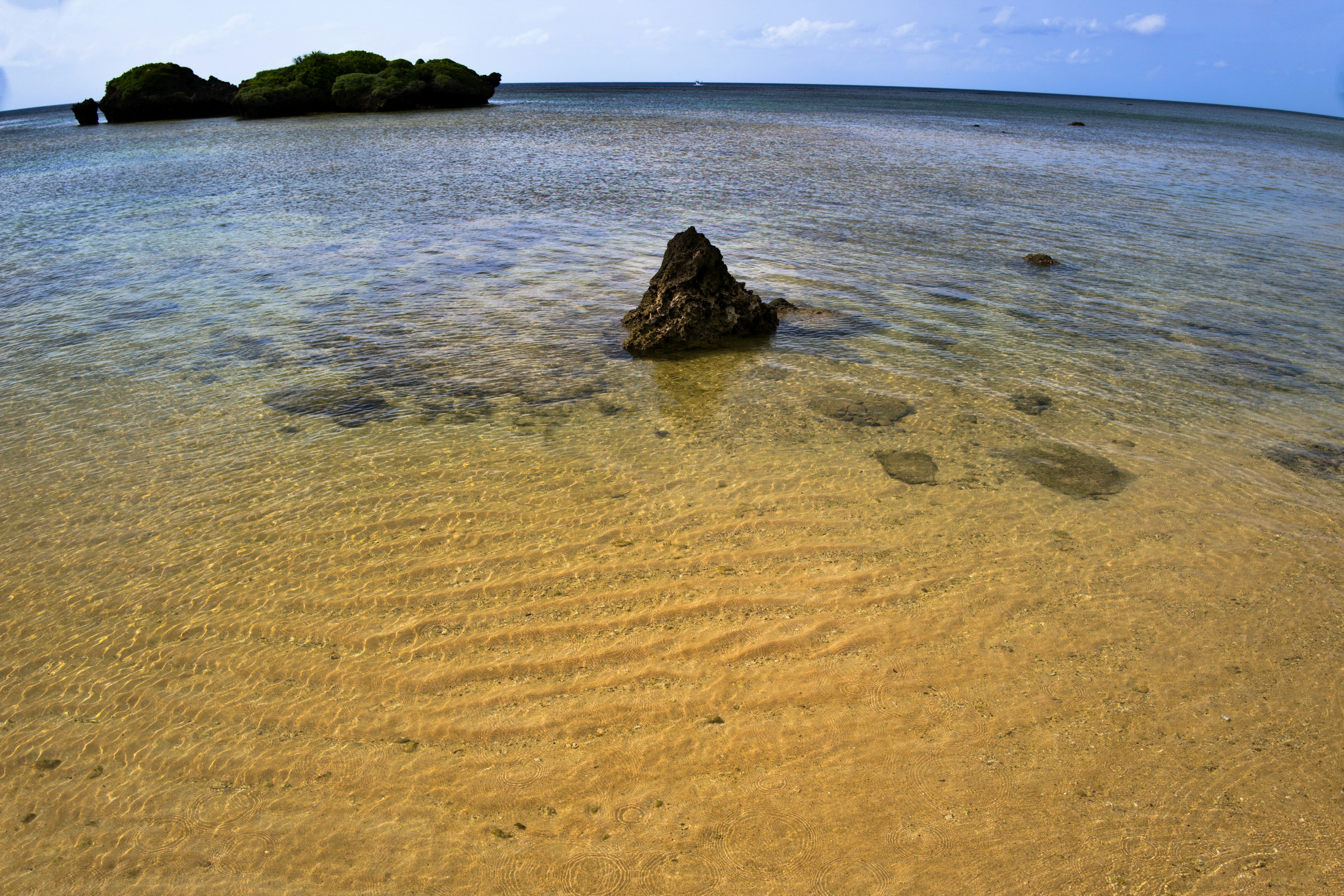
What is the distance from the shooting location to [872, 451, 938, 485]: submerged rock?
20.2ft

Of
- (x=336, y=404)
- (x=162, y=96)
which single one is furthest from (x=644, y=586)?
(x=162, y=96)

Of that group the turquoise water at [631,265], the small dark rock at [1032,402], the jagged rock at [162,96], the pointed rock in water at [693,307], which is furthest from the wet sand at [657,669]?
the jagged rock at [162,96]

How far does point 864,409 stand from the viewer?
747 cm

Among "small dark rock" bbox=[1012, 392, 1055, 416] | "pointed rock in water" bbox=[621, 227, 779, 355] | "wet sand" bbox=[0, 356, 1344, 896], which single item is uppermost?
Answer: "pointed rock in water" bbox=[621, 227, 779, 355]

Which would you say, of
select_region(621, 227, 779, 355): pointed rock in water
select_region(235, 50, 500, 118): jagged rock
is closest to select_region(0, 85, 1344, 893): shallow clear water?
select_region(621, 227, 779, 355): pointed rock in water

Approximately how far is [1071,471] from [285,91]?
6445cm

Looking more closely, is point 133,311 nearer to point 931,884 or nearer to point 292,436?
point 292,436

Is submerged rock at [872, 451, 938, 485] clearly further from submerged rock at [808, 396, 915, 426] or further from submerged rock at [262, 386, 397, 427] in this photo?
submerged rock at [262, 386, 397, 427]

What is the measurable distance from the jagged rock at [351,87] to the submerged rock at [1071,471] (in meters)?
62.6

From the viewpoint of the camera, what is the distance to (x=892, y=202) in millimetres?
19656

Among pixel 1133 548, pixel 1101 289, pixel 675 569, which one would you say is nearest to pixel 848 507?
pixel 675 569

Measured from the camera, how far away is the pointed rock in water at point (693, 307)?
911 centimetres

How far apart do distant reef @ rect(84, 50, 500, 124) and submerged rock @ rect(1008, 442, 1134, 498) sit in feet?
205

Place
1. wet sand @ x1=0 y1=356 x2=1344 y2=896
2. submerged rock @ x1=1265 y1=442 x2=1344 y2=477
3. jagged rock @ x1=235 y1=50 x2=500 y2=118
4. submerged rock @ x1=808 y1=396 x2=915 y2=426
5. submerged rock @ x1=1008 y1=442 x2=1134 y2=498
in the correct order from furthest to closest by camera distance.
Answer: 1. jagged rock @ x1=235 y1=50 x2=500 y2=118
2. submerged rock @ x1=808 y1=396 x2=915 y2=426
3. submerged rock @ x1=1265 y1=442 x2=1344 y2=477
4. submerged rock @ x1=1008 y1=442 x2=1134 y2=498
5. wet sand @ x1=0 y1=356 x2=1344 y2=896
